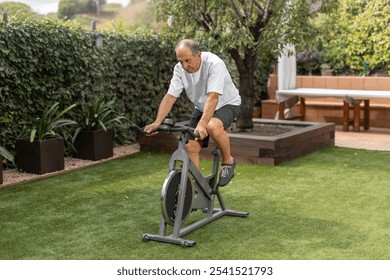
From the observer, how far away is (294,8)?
834 cm

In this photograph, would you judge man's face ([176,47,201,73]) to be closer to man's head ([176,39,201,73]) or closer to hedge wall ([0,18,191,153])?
man's head ([176,39,201,73])

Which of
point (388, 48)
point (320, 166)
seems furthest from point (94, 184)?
point (388, 48)

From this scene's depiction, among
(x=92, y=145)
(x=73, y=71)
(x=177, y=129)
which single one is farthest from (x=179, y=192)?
(x=73, y=71)

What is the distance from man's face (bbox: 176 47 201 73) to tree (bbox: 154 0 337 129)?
343cm

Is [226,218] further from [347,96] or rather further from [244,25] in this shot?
[347,96]

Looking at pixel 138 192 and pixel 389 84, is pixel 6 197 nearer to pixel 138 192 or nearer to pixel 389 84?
pixel 138 192

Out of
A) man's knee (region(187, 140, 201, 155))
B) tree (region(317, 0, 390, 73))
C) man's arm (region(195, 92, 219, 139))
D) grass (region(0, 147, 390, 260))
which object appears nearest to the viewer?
grass (region(0, 147, 390, 260))

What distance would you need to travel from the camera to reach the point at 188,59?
446 centimetres

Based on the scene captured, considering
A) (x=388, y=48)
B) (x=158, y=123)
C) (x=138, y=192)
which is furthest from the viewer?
(x=388, y=48)

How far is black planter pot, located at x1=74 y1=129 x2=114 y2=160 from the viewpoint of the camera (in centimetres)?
782

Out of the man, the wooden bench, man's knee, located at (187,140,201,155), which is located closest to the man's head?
the man

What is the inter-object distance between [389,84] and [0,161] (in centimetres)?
764

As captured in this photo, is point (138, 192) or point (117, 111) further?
point (117, 111)

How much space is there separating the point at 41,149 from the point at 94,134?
1027mm
